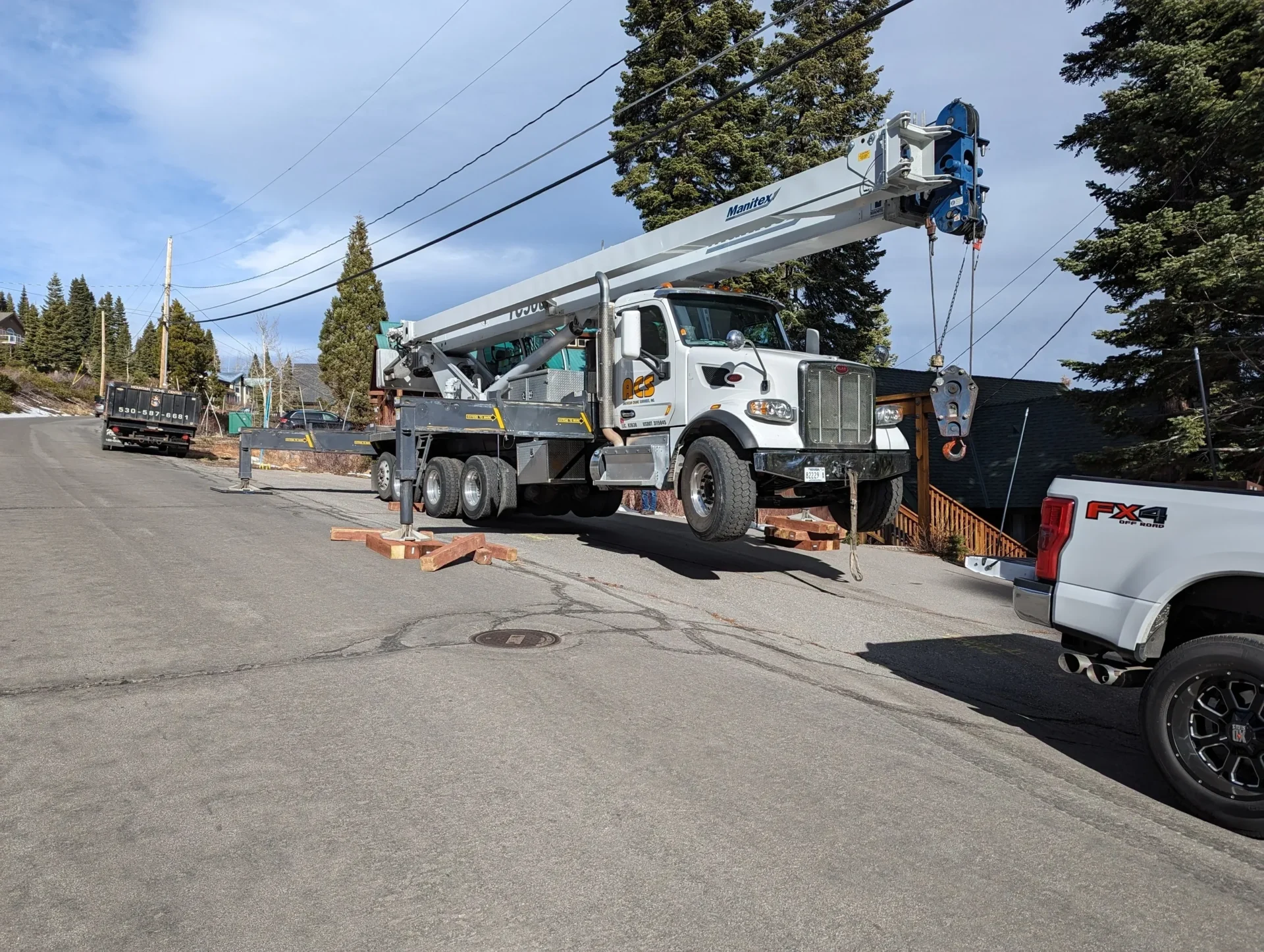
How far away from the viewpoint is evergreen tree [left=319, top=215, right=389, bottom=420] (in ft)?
154

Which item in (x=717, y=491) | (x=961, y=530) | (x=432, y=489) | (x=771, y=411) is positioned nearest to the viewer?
(x=717, y=491)

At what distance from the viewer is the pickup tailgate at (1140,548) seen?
391 centimetres

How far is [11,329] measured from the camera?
117188mm

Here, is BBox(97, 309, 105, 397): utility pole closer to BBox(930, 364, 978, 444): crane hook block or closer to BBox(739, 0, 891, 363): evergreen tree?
BBox(739, 0, 891, 363): evergreen tree

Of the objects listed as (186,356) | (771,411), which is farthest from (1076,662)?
(186,356)

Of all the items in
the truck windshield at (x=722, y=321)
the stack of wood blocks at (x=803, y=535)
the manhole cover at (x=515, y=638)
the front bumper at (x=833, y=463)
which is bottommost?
the manhole cover at (x=515, y=638)

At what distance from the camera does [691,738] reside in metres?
4.67

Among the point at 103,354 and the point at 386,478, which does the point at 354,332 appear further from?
the point at 103,354

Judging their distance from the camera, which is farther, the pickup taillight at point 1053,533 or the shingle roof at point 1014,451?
the shingle roof at point 1014,451

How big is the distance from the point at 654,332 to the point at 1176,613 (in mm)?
6999

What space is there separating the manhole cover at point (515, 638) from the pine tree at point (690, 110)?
58.4ft

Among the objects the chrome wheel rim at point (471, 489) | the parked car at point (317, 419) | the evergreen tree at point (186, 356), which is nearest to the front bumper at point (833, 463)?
the chrome wheel rim at point (471, 489)

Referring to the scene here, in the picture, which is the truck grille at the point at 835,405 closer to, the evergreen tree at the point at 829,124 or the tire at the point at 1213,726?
the tire at the point at 1213,726

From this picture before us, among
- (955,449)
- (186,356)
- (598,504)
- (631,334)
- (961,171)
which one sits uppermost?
(186,356)
